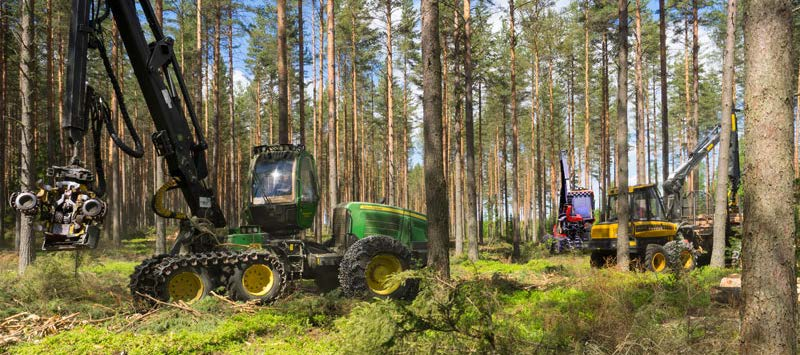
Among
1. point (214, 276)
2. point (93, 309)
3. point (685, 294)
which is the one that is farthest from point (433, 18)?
point (93, 309)

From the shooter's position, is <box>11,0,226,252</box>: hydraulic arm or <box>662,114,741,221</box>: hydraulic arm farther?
<box>662,114,741,221</box>: hydraulic arm

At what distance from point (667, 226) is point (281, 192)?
11.5 metres

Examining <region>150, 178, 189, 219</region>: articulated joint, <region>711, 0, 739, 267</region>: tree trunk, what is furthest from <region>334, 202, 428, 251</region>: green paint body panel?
<region>711, 0, 739, 267</region>: tree trunk

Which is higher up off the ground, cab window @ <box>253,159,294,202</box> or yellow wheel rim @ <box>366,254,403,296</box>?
cab window @ <box>253,159,294,202</box>

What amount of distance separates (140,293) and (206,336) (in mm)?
1780

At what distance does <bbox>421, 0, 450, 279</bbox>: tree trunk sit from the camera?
26.7ft

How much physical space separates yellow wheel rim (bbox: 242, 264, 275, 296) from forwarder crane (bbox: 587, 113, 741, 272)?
32.3 ft

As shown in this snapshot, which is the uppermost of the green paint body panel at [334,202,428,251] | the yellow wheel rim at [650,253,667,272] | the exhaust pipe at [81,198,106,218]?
the exhaust pipe at [81,198,106,218]

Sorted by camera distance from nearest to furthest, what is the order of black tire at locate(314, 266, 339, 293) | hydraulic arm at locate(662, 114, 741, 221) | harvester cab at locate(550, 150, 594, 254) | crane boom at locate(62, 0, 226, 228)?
crane boom at locate(62, 0, 226, 228), black tire at locate(314, 266, 339, 293), hydraulic arm at locate(662, 114, 741, 221), harvester cab at locate(550, 150, 594, 254)

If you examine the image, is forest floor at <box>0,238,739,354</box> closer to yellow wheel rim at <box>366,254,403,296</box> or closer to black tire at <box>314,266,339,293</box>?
black tire at <box>314,266,339,293</box>

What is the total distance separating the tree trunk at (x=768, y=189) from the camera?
13.1ft

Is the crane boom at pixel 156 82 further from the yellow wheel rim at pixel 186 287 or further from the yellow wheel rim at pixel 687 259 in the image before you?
the yellow wheel rim at pixel 687 259

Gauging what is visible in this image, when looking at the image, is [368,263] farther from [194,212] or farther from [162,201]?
[162,201]

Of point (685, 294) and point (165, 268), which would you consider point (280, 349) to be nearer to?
point (165, 268)
